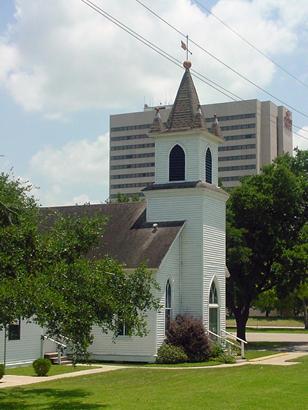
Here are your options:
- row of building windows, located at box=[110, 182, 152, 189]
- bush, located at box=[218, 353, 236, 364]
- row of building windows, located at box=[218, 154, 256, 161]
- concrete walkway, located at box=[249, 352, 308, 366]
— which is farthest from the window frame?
row of building windows, located at box=[110, 182, 152, 189]

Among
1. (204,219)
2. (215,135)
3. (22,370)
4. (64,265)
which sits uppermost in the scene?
(215,135)

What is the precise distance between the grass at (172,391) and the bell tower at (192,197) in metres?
7.28

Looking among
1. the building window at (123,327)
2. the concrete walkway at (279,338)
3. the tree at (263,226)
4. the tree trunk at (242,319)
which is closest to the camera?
the building window at (123,327)

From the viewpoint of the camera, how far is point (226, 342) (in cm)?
3647

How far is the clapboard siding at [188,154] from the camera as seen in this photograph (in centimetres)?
3709

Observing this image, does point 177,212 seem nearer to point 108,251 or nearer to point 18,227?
point 108,251

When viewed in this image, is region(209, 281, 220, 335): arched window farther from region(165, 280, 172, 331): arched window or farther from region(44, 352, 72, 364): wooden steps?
region(44, 352, 72, 364): wooden steps

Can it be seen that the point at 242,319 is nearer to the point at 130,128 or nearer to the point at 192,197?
the point at 192,197

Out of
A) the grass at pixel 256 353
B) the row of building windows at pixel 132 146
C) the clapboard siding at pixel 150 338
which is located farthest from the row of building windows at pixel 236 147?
the clapboard siding at pixel 150 338

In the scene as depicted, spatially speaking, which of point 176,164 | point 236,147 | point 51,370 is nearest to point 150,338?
point 51,370

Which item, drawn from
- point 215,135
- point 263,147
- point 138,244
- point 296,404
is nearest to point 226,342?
point 138,244

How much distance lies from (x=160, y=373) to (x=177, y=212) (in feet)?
33.5

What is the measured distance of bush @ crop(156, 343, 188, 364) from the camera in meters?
33.2

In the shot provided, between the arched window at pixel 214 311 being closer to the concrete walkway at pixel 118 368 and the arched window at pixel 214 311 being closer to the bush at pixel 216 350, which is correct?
the bush at pixel 216 350
